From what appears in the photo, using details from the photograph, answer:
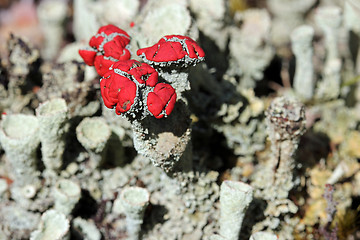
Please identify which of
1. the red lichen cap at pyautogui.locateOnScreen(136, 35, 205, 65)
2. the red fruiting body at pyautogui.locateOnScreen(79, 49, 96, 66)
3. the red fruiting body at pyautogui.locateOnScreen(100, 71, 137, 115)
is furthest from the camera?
the red fruiting body at pyautogui.locateOnScreen(79, 49, 96, 66)

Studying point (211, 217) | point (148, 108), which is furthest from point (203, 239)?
point (148, 108)

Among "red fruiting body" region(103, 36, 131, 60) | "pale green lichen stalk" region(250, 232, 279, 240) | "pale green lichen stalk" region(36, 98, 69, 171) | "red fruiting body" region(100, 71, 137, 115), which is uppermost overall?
"red fruiting body" region(100, 71, 137, 115)

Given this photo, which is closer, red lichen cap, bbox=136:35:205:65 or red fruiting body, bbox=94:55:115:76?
red lichen cap, bbox=136:35:205:65

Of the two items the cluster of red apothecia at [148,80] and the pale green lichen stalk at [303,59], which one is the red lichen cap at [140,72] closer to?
the cluster of red apothecia at [148,80]

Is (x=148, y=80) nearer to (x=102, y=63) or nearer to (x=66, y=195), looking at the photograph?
(x=102, y=63)

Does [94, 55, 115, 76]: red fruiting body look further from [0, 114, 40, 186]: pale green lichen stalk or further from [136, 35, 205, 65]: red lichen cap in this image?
[0, 114, 40, 186]: pale green lichen stalk

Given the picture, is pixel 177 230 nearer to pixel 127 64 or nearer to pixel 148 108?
pixel 148 108

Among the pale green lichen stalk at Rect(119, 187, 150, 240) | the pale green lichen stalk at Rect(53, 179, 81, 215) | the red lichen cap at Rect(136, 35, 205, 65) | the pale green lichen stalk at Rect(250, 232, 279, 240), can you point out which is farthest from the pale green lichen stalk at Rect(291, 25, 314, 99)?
the pale green lichen stalk at Rect(53, 179, 81, 215)

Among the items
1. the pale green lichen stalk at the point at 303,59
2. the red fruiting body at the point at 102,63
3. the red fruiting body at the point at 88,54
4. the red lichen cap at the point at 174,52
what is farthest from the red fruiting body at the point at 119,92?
the pale green lichen stalk at the point at 303,59
